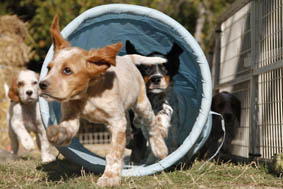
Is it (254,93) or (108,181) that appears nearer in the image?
(108,181)

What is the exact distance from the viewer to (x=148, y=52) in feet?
18.8

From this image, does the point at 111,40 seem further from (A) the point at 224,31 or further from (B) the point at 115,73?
(A) the point at 224,31

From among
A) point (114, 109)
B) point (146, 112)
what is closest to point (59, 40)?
point (114, 109)

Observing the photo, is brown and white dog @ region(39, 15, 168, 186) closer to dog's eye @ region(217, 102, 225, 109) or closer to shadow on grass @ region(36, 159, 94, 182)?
shadow on grass @ region(36, 159, 94, 182)

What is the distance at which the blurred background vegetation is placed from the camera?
878cm

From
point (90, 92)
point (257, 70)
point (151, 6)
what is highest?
point (151, 6)

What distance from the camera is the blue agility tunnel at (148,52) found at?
400 centimetres

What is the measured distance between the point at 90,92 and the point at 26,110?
9.72 feet

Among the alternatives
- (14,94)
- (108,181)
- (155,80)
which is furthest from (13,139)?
(108,181)

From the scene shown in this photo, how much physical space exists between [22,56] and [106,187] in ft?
20.5

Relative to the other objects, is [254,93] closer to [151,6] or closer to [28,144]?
[28,144]

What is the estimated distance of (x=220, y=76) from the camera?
6.91 metres

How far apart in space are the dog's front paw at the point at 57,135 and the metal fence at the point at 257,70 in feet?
7.51

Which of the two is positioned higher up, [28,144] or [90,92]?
[90,92]
